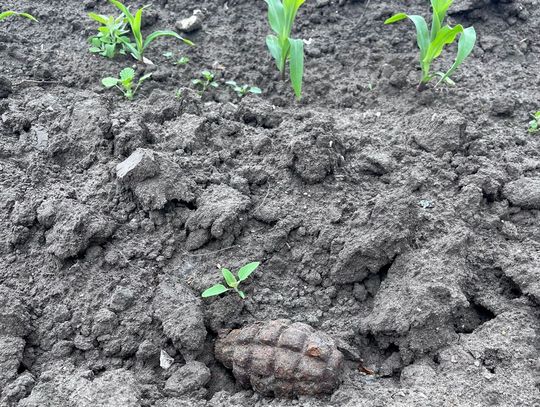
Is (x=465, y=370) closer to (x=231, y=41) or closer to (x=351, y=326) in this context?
(x=351, y=326)

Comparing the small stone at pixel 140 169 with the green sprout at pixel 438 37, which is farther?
the green sprout at pixel 438 37

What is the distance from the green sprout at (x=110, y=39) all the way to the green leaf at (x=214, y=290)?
1.72 m

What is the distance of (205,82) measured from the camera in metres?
3.10

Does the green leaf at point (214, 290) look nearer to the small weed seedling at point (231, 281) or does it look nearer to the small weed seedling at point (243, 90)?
the small weed seedling at point (231, 281)

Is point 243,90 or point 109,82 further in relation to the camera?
point 243,90

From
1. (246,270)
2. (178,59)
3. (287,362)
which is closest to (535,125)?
(246,270)

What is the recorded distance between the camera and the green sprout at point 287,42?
2.88 meters

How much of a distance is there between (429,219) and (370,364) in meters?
0.61

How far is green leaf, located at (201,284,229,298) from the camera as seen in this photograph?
198 centimetres

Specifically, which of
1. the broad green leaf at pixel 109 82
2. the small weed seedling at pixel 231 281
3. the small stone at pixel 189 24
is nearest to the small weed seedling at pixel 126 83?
the broad green leaf at pixel 109 82

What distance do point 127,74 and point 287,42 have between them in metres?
0.82

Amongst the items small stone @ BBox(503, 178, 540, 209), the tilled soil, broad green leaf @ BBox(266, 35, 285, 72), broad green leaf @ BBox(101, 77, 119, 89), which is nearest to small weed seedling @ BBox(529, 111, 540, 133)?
the tilled soil

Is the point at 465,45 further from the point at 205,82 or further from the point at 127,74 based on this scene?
the point at 127,74

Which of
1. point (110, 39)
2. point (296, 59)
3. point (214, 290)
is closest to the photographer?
point (214, 290)
